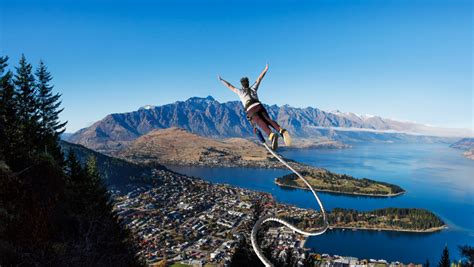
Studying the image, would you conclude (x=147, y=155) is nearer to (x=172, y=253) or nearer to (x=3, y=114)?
(x=172, y=253)

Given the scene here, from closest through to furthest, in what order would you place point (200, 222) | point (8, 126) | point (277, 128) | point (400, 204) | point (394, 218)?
point (277, 128) → point (8, 126) → point (200, 222) → point (394, 218) → point (400, 204)

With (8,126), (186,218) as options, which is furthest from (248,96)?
(186,218)

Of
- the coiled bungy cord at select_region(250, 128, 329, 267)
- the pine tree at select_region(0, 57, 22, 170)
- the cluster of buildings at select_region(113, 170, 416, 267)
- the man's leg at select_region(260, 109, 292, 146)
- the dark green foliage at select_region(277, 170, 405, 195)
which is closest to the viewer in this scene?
the man's leg at select_region(260, 109, 292, 146)

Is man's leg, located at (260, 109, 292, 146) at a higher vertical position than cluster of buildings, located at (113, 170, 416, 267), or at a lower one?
higher

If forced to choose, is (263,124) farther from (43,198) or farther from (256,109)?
(43,198)

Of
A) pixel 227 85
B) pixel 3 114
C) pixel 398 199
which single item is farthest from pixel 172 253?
pixel 398 199

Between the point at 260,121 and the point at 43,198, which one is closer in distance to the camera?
the point at 260,121

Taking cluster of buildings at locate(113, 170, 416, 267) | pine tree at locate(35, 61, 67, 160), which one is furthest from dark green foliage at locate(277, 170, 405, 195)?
pine tree at locate(35, 61, 67, 160)

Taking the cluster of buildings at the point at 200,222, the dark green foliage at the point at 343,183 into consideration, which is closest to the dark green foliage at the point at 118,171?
the cluster of buildings at the point at 200,222

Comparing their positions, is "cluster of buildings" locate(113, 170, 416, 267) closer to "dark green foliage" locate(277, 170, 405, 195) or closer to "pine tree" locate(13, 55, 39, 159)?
"pine tree" locate(13, 55, 39, 159)
